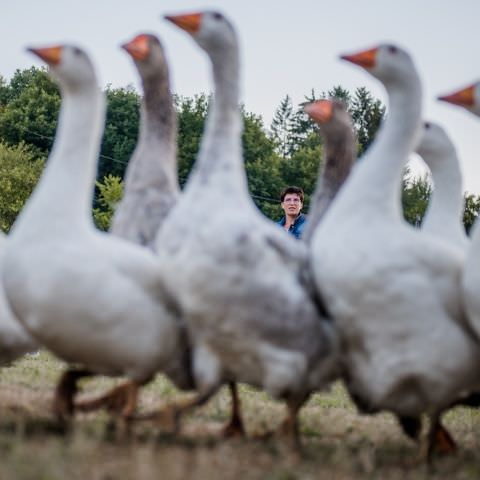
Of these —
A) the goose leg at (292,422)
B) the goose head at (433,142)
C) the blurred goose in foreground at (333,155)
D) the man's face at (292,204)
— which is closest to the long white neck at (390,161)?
the blurred goose in foreground at (333,155)

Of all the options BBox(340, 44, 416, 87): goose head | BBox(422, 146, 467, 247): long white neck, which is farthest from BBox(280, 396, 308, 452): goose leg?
BBox(340, 44, 416, 87): goose head

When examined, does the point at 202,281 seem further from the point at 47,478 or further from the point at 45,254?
the point at 47,478

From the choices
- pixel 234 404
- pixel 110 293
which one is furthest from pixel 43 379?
pixel 110 293

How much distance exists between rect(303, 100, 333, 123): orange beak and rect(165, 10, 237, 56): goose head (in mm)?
999

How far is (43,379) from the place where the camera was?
831cm

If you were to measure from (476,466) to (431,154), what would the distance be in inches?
101

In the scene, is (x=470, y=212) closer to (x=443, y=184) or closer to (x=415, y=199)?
Answer: (x=415, y=199)

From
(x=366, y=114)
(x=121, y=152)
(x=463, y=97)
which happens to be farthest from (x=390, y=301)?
(x=366, y=114)

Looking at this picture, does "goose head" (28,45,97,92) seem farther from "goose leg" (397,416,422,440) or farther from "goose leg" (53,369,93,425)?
"goose leg" (397,416,422,440)

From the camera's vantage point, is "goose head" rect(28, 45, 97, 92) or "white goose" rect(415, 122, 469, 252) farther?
"white goose" rect(415, 122, 469, 252)

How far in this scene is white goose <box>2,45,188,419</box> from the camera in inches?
197

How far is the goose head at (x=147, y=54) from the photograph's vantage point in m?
6.58

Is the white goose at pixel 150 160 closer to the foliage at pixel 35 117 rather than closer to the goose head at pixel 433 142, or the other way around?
the goose head at pixel 433 142

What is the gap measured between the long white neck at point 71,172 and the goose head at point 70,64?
0.18 ft
